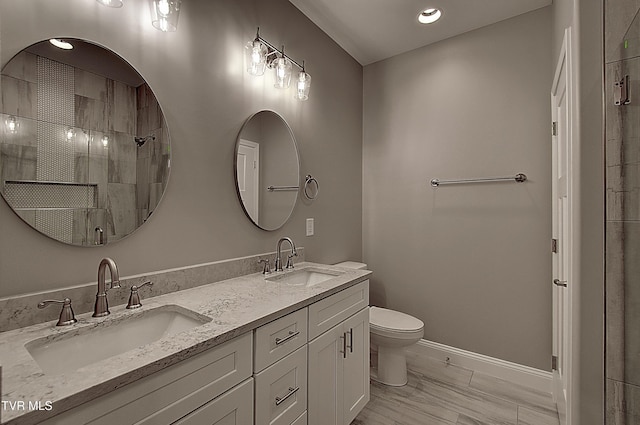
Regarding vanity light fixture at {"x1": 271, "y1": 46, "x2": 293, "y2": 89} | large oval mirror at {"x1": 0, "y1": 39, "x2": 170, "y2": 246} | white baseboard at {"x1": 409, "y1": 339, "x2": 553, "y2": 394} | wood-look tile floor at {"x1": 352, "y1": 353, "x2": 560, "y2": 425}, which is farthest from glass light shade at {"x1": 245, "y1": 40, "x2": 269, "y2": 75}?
white baseboard at {"x1": 409, "y1": 339, "x2": 553, "y2": 394}

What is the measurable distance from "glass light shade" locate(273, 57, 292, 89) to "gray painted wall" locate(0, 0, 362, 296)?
8 cm

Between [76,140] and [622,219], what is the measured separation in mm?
2005

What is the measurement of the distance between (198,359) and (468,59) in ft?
9.23

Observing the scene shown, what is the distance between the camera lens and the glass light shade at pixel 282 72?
Answer: 188 centimetres

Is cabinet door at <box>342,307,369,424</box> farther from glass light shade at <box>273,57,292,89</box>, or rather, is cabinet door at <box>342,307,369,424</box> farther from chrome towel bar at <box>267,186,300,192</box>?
glass light shade at <box>273,57,292,89</box>

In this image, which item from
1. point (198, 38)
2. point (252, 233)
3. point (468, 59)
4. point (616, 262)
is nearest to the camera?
point (616, 262)

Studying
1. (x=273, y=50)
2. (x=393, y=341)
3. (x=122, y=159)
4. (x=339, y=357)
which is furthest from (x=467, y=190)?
(x=122, y=159)

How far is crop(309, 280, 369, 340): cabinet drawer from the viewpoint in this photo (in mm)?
1393

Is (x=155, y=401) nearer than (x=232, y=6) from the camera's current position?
Answer: Yes

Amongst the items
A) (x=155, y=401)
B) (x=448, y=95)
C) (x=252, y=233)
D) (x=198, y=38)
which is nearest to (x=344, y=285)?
(x=252, y=233)

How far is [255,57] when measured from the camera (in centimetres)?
174

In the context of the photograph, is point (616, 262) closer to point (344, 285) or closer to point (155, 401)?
point (344, 285)

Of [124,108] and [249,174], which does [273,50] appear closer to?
[249,174]

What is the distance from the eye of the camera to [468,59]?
246cm
